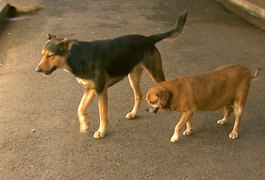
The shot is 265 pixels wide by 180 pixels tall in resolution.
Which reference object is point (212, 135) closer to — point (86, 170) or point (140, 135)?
point (140, 135)

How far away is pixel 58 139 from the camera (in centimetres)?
559

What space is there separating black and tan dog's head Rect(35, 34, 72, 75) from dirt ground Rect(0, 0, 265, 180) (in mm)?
958

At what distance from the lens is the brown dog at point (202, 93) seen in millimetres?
5059

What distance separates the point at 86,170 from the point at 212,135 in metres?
1.64

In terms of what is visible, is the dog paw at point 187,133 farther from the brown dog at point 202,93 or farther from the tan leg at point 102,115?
the tan leg at point 102,115

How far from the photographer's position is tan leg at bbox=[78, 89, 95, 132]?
18.2 feet

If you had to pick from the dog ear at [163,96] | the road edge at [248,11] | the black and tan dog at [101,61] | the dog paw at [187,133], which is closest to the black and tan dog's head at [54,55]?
the black and tan dog at [101,61]

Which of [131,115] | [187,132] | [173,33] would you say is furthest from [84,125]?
[173,33]

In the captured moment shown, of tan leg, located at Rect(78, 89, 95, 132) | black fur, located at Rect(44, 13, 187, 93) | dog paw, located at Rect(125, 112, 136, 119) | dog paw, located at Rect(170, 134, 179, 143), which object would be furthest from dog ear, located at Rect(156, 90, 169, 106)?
dog paw, located at Rect(125, 112, 136, 119)

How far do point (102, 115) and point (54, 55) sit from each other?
0.95m

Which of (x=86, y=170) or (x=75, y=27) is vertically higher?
(x=86, y=170)

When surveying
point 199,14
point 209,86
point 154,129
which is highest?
point 209,86

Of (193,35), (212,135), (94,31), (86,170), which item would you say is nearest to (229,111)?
(212,135)

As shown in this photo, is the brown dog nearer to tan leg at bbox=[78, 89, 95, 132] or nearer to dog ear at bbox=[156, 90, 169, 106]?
dog ear at bbox=[156, 90, 169, 106]
